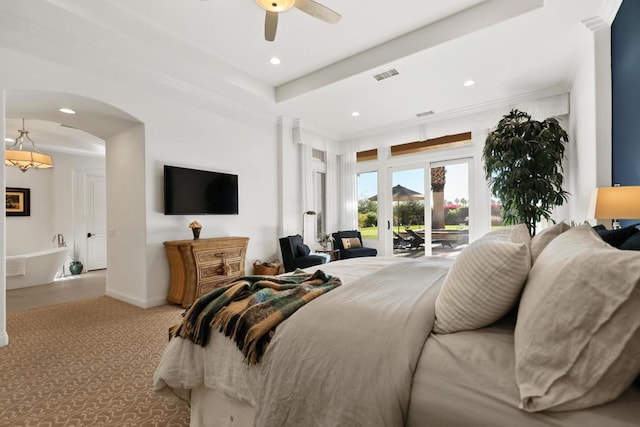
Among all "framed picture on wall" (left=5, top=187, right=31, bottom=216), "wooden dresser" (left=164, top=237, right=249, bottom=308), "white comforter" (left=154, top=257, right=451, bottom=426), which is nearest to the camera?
"white comforter" (left=154, top=257, right=451, bottom=426)

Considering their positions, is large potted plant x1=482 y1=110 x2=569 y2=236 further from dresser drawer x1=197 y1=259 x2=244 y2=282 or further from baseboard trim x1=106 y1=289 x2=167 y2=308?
baseboard trim x1=106 y1=289 x2=167 y2=308

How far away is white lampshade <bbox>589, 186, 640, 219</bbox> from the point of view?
6.23ft

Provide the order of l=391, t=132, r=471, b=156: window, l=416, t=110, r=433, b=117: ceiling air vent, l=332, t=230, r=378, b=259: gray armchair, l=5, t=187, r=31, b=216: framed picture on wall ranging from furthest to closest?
l=5, t=187, r=31, b=216: framed picture on wall
l=332, t=230, r=378, b=259: gray armchair
l=391, t=132, r=471, b=156: window
l=416, t=110, r=433, b=117: ceiling air vent

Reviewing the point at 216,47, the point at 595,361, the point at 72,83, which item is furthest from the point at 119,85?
the point at 595,361

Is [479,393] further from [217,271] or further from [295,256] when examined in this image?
[295,256]

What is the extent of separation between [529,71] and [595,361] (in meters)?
4.24

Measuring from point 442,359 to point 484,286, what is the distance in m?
0.29

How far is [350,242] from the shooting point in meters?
5.76

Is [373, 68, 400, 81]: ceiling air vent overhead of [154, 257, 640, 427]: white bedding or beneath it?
overhead

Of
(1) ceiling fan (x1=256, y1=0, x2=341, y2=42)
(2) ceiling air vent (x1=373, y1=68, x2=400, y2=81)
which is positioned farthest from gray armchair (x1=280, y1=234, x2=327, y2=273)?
(1) ceiling fan (x1=256, y1=0, x2=341, y2=42)

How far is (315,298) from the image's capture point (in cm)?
140

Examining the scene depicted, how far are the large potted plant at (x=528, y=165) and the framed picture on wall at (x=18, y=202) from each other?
832cm

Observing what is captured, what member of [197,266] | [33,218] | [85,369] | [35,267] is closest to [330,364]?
[85,369]

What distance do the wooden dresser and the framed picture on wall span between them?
4.38 metres
